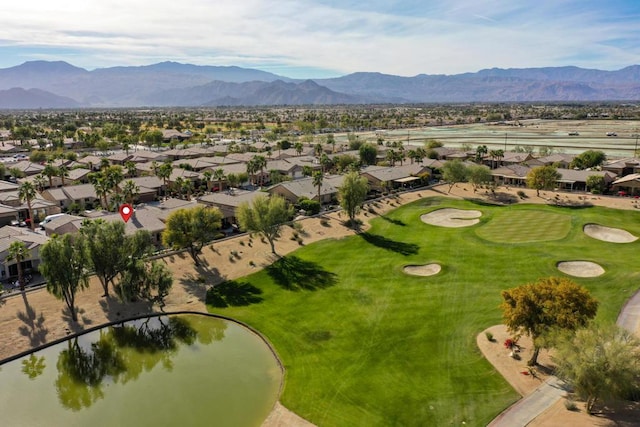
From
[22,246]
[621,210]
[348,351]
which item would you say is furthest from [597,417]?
[621,210]

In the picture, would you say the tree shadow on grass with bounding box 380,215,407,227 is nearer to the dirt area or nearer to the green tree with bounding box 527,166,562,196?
the dirt area

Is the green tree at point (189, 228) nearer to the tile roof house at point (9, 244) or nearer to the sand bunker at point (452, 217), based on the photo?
the tile roof house at point (9, 244)

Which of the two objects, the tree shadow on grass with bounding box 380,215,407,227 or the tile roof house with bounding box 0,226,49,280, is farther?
the tree shadow on grass with bounding box 380,215,407,227

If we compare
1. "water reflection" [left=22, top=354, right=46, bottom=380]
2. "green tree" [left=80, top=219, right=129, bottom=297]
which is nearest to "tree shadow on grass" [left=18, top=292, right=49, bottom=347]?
"water reflection" [left=22, top=354, right=46, bottom=380]

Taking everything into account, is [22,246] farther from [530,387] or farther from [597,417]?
[597,417]

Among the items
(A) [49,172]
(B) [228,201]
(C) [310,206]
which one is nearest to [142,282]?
(B) [228,201]

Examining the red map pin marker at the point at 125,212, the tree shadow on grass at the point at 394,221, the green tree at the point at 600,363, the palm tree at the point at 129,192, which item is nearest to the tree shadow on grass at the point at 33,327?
the red map pin marker at the point at 125,212
